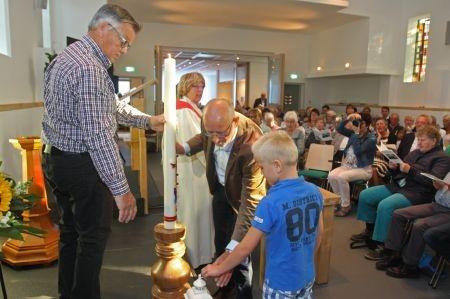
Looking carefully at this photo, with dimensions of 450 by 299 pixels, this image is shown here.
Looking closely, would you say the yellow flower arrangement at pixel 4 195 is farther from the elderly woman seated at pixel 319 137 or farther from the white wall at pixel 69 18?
the white wall at pixel 69 18

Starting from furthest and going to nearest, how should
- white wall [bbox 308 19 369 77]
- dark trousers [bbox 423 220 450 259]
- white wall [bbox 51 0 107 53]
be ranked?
white wall [bbox 308 19 369 77], white wall [bbox 51 0 107 53], dark trousers [bbox 423 220 450 259]

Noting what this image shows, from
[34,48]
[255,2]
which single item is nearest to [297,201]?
[34,48]

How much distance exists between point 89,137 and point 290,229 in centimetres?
75

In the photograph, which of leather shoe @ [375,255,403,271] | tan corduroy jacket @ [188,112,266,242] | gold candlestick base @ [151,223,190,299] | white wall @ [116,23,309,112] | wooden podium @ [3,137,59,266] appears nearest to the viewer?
gold candlestick base @ [151,223,190,299]

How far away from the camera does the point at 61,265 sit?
1545 millimetres

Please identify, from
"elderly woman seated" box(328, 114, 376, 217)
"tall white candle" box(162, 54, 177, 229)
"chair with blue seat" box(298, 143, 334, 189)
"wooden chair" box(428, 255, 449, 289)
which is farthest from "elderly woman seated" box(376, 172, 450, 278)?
"tall white candle" box(162, 54, 177, 229)

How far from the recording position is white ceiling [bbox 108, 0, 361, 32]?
25.6ft

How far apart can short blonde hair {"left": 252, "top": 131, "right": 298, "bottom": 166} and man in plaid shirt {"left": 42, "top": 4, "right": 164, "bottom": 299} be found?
415mm

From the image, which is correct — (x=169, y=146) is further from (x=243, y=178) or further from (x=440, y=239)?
(x=440, y=239)

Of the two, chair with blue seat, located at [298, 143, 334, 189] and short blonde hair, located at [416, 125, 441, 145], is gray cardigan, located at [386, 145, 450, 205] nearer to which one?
short blonde hair, located at [416, 125, 441, 145]

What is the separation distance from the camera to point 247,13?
28.3ft

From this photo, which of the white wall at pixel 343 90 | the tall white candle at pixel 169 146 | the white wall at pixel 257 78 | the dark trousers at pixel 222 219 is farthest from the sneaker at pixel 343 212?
the white wall at pixel 257 78

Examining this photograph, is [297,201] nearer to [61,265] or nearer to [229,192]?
[229,192]

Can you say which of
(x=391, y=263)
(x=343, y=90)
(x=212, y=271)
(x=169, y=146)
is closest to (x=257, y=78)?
(x=343, y=90)
